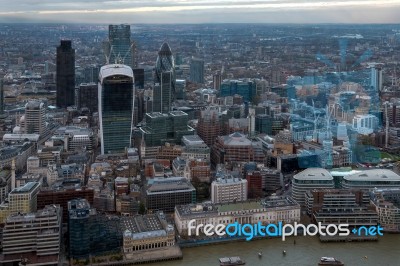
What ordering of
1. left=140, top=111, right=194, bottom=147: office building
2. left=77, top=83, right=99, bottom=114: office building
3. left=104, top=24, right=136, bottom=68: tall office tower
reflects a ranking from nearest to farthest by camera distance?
left=140, top=111, right=194, bottom=147: office building
left=104, top=24, right=136, bottom=68: tall office tower
left=77, top=83, right=99, bottom=114: office building

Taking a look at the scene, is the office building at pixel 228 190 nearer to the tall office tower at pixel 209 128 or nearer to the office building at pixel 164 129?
the office building at pixel 164 129

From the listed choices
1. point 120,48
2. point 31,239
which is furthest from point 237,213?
point 120,48

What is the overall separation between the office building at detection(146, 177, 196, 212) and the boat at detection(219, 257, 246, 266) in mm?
2598

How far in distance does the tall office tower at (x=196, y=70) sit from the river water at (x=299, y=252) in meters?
12.9

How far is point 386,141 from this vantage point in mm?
15734

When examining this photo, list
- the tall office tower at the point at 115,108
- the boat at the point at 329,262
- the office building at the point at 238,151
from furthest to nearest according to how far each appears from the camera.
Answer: the tall office tower at the point at 115,108
the office building at the point at 238,151
the boat at the point at 329,262

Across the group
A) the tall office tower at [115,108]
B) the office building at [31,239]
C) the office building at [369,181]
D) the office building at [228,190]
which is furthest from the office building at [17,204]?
the office building at [369,181]

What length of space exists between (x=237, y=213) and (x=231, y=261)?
1.72m

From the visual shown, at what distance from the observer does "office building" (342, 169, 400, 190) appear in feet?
37.6

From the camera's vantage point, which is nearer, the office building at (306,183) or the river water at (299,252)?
the river water at (299,252)

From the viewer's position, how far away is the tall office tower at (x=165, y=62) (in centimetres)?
1789

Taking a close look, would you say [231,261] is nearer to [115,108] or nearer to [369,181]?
[369,181]

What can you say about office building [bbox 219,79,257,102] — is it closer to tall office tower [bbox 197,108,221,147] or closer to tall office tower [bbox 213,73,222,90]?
tall office tower [bbox 213,73,222,90]

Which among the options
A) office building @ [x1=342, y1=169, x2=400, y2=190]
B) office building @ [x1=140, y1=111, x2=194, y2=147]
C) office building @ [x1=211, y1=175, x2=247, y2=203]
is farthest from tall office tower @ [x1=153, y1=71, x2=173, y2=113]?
office building @ [x1=342, y1=169, x2=400, y2=190]
